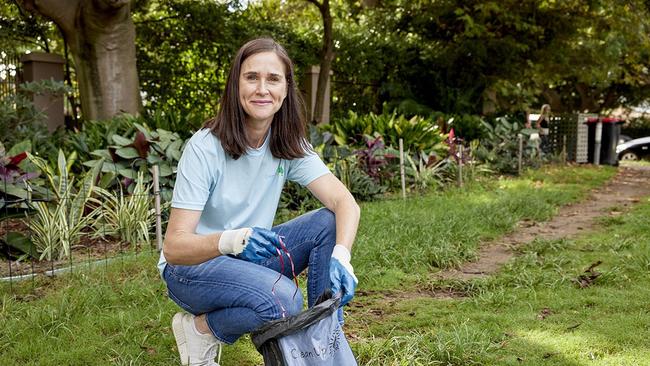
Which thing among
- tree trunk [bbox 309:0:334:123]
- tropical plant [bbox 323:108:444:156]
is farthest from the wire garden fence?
tree trunk [bbox 309:0:334:123]

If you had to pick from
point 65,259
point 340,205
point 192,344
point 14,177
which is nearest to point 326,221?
point 340,205

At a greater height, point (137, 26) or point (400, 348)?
point (137, 26)

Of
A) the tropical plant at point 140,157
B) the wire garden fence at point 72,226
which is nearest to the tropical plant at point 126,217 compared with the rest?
the wire garden fence at point 72,226

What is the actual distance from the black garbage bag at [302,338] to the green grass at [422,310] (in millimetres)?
704

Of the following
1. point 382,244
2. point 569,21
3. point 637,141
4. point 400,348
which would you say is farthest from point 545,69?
point 400,348

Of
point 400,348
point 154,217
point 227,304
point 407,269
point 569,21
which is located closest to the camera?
point 227,304

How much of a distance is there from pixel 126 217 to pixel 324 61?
22.2ft

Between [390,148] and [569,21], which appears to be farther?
[569,21]

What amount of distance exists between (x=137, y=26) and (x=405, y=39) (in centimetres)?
572

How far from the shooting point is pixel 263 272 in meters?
2.54

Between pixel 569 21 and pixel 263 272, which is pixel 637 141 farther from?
pixel 263 272

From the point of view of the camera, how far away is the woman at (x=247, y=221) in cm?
245

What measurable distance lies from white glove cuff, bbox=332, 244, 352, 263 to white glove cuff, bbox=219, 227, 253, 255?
42 cm

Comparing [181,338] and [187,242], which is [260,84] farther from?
[181,338]
